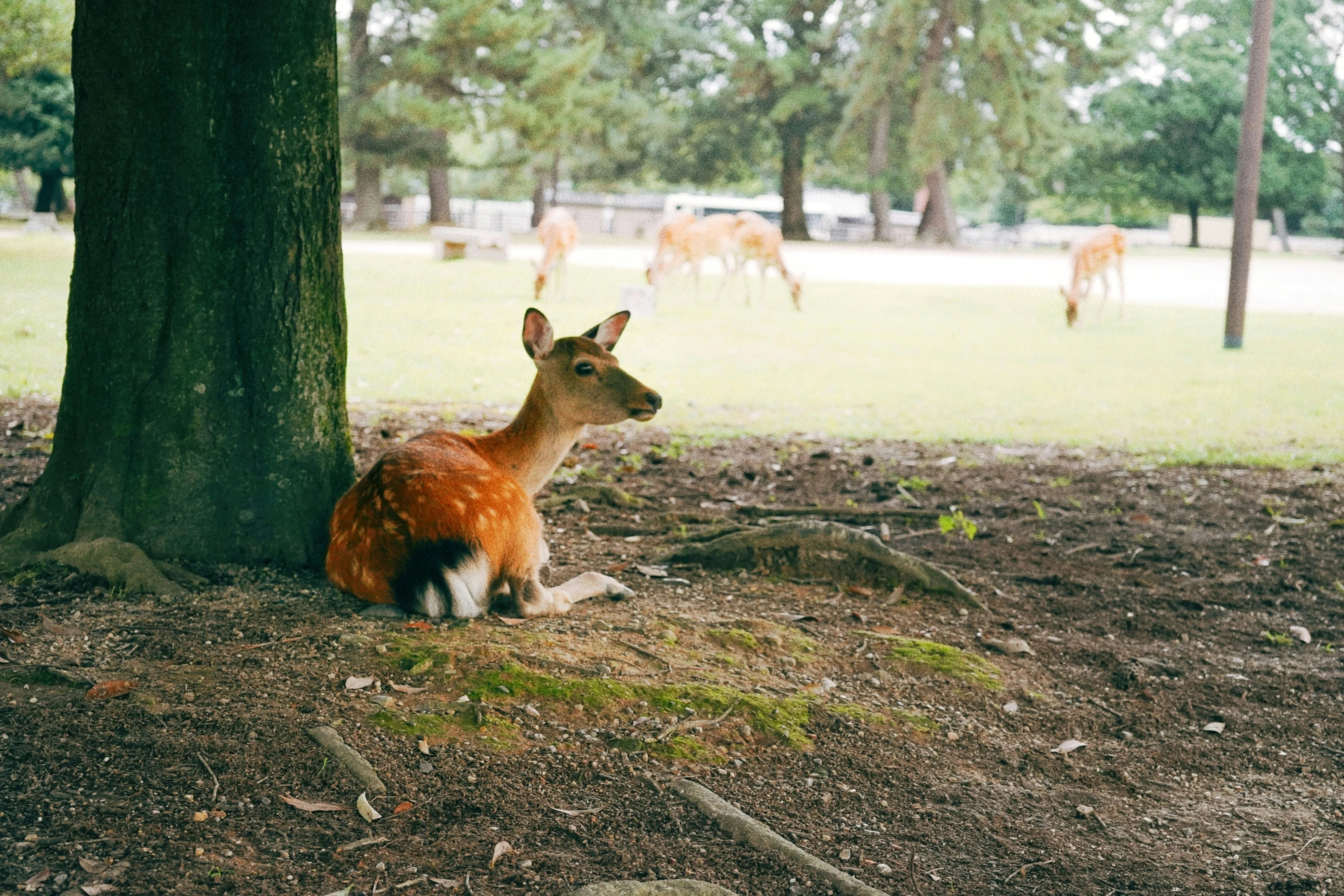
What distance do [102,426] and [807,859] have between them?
8.11ft

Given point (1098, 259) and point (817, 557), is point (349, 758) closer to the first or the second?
point (817, 557)

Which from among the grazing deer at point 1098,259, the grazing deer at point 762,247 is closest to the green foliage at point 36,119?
the grazing deer at point 762,247

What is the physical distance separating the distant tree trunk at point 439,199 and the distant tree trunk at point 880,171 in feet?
30.2

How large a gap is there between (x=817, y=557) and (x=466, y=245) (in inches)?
571

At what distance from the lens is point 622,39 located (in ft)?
81.8

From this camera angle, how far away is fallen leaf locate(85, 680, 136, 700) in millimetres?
2734

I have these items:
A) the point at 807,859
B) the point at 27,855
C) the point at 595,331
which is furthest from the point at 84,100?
the point at 807,859

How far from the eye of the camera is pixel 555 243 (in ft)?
48.3

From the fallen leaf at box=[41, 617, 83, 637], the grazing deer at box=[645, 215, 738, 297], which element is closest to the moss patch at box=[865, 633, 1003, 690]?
the fallen leaf at box=[41, 617, 83, 637]

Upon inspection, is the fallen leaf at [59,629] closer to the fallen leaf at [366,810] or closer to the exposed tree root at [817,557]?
the fallen leaf at [366,810]

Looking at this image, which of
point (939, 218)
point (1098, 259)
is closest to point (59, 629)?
point (1098, 259)

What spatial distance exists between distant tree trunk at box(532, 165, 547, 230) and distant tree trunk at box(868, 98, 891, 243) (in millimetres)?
7989

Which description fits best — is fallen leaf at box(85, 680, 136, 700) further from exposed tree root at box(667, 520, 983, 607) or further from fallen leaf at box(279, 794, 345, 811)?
exposed tree root at box(667, 520, 983, 607)

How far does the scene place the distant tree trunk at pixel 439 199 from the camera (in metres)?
24.9
